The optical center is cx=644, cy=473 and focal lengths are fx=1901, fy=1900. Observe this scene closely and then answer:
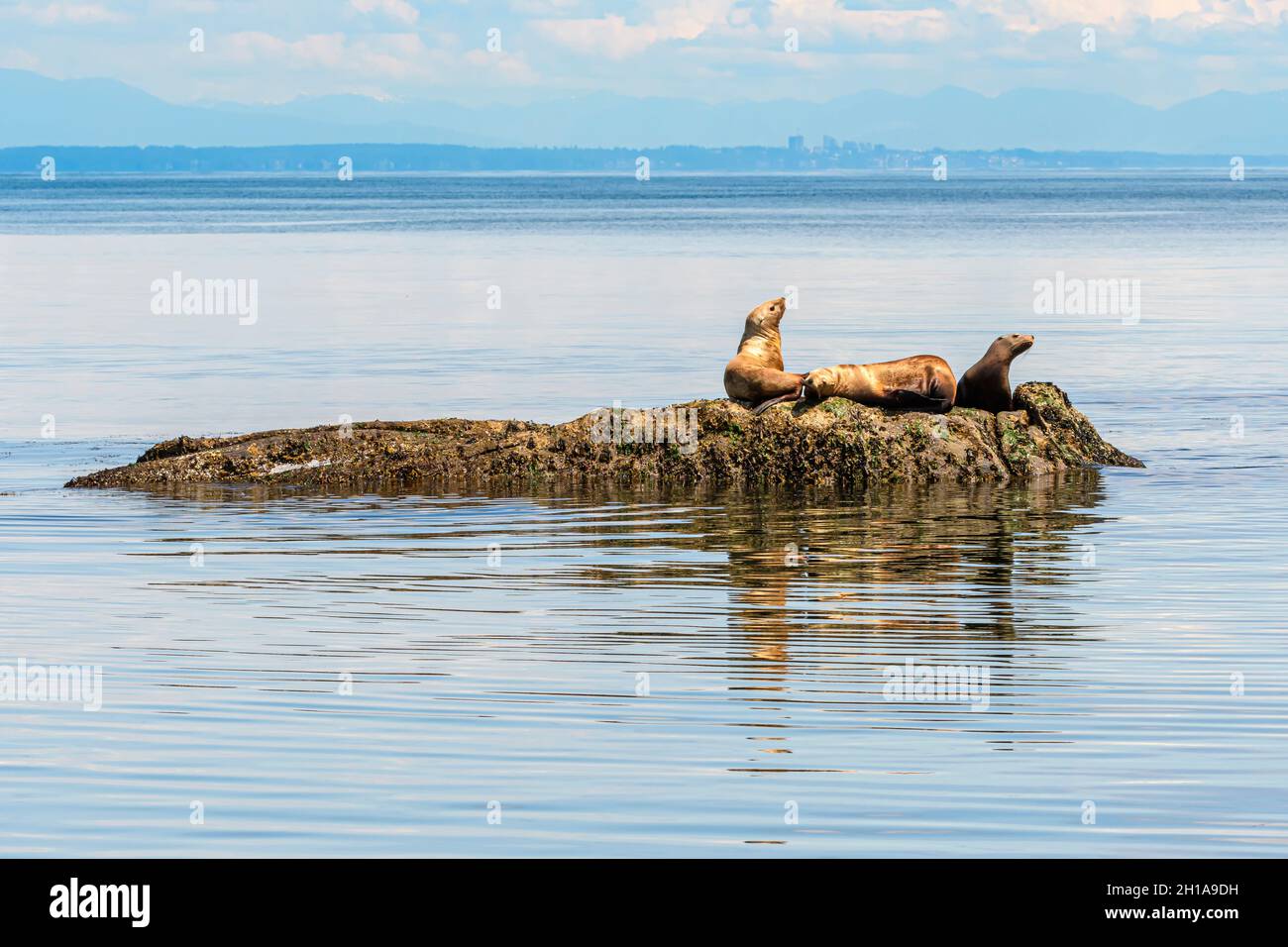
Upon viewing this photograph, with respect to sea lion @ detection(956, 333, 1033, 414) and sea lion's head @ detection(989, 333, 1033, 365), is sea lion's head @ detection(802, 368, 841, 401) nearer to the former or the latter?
sea lion @ detection(956, 333, 1033, 414)

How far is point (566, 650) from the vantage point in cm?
1005

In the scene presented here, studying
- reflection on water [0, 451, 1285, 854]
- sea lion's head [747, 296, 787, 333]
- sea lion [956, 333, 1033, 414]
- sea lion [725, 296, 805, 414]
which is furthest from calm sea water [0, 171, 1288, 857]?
sea lion's head [747, 296, 787, 333]

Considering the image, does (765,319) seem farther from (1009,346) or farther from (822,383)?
(1009,346)

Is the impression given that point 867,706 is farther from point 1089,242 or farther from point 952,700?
point 1089,242

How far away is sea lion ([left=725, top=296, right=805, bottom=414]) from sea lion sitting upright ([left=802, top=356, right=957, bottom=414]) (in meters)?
0.23

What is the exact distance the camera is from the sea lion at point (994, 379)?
16.8 metres

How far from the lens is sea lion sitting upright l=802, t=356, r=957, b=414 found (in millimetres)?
16312

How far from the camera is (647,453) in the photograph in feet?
53.8

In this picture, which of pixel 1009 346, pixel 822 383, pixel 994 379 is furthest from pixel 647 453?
pixel 1009 346

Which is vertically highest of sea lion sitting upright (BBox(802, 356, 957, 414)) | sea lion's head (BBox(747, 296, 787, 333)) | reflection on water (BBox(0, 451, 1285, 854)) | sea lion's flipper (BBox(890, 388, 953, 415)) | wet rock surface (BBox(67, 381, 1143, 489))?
sea lion's head (BBox(747, 296, 787, 333))

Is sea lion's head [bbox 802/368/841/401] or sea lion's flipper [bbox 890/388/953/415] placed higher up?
sea lion's head [bbox 802/368/841/401]

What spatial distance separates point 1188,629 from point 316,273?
46218mm

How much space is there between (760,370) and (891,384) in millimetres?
1137

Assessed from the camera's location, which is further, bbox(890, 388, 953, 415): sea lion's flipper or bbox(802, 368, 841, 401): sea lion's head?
bbox(890, 388, 953, 415): sea lion's flipper
